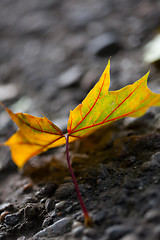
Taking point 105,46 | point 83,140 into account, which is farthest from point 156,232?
point 105,46

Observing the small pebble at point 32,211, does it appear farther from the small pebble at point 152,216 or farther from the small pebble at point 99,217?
the small pebble at point 152,216

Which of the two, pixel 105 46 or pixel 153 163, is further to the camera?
pixel 105 46

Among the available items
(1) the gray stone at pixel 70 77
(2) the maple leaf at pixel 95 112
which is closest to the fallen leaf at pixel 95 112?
(2) the maple leaf at pixel 95 112

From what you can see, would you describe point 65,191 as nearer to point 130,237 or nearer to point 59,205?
point 59,205

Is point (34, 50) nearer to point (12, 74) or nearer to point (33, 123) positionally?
point (12, 74)

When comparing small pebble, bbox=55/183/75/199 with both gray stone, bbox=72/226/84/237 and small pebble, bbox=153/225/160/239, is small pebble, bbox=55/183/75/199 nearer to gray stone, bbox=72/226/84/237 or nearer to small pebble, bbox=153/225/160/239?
gray stone, bbox=72/226/84/237

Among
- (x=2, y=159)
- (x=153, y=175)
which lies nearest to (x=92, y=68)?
(x=2, y=159)

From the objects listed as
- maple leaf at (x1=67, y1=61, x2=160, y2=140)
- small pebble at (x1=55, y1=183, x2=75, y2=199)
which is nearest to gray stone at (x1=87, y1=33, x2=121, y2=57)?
maple leaf at (x1=67, y1=61, x2=160, y2=140)
